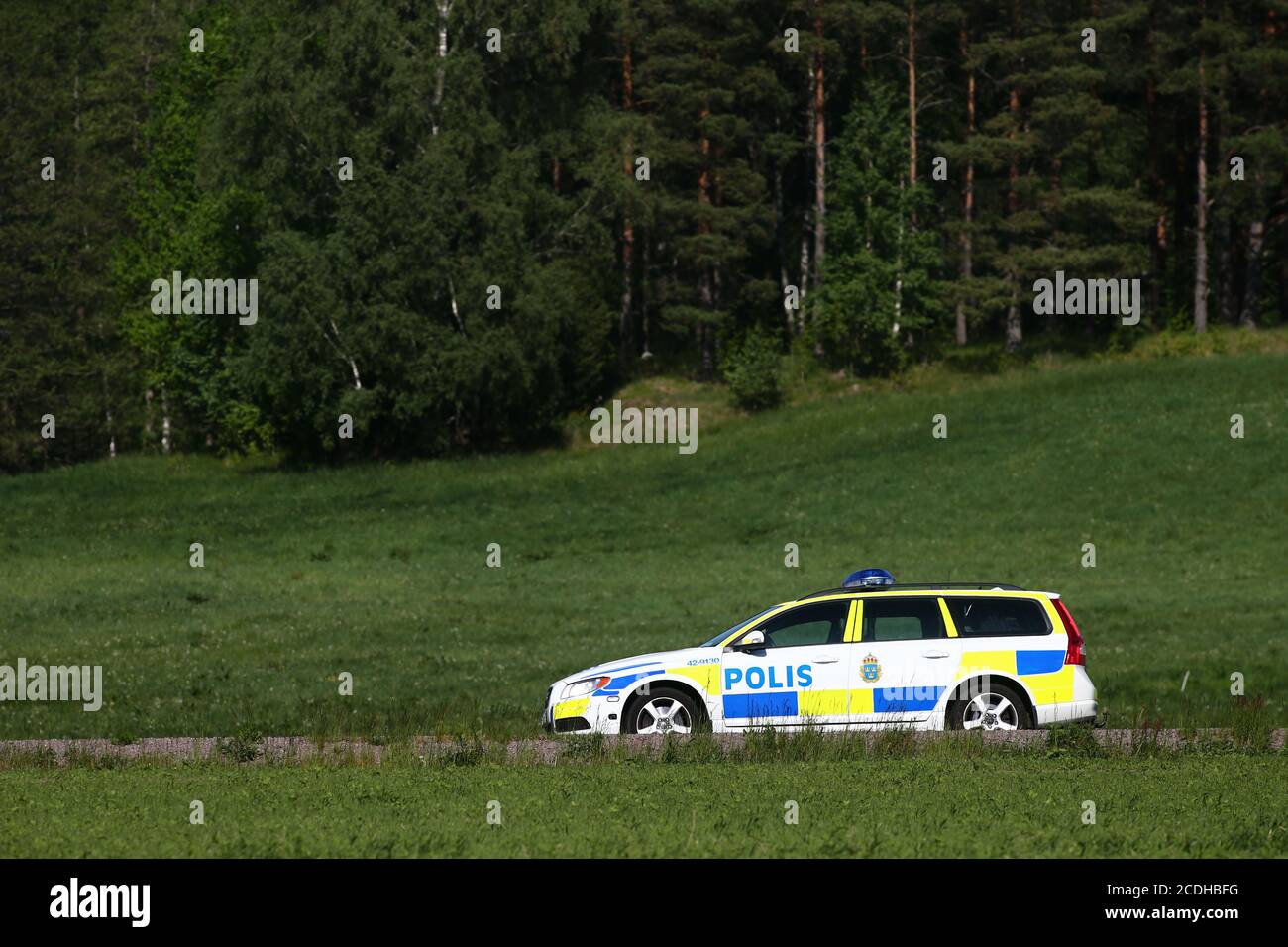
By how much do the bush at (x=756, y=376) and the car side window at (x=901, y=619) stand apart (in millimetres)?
43239

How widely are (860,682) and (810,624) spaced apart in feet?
2.59

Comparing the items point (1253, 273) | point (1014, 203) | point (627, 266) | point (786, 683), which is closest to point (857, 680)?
point (786, 683)

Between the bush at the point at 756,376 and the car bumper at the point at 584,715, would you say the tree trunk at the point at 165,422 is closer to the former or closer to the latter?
the bush at the point at 756,376

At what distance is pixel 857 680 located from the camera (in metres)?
16.0

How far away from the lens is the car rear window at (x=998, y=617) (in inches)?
637

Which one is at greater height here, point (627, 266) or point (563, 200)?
point (563, 200)

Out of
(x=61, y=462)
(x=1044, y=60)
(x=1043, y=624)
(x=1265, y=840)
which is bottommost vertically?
(x=1265, y=840)

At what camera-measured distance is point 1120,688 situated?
22656mm

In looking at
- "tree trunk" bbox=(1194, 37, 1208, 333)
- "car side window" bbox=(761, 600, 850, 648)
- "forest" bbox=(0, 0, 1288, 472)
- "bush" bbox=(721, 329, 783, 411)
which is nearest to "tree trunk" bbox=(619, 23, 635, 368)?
"forest" bbox=(0, 0, 1288, 472)

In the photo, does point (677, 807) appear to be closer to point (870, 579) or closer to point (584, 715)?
point (584, 715)

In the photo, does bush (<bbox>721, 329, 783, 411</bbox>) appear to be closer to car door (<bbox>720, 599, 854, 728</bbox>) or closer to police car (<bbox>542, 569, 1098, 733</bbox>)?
police car (<bbox>542, 569, 1098, 733</bbox>)
